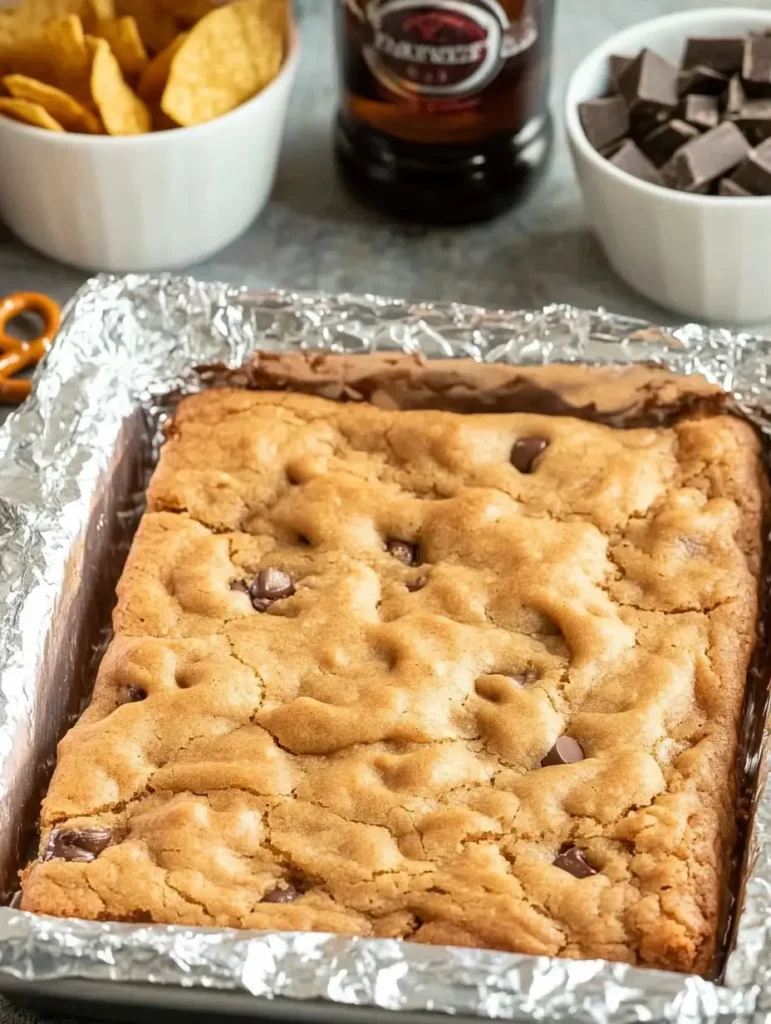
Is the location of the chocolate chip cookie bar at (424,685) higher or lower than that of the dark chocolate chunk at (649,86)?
lower

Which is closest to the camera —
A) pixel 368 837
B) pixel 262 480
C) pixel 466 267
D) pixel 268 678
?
pixel 368 837

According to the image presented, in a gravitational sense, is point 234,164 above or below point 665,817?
above

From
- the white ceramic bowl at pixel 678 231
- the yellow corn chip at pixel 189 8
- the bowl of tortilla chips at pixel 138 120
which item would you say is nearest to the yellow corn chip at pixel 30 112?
the bowl of tortilla chips at pixel 138 120

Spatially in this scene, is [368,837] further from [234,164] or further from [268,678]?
[234,164]

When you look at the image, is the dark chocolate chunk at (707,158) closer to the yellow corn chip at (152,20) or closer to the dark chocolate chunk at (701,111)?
the dark chocolate chunk at (701,111)

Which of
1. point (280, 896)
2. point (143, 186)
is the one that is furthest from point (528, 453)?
point (143, 186)

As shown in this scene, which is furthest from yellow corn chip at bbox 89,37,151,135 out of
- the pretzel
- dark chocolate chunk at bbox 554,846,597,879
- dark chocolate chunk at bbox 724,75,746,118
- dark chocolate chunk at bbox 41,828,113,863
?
dark chocolate chunk at bbox 554,846,597,879

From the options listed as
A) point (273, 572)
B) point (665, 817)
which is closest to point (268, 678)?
point (273, 572)

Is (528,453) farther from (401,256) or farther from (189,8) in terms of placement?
(189,8)
